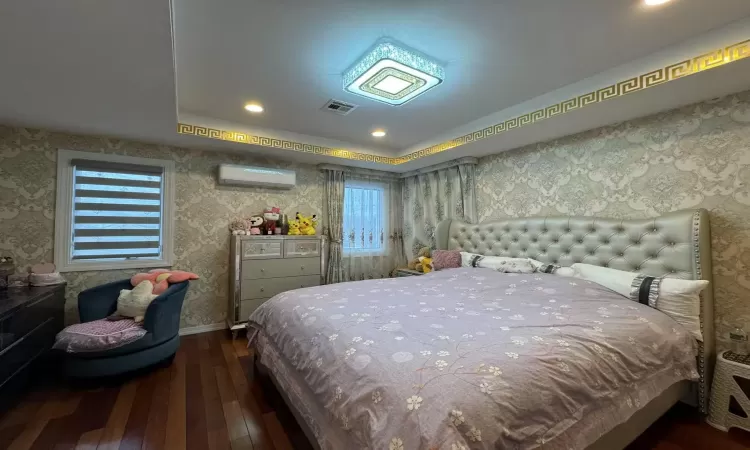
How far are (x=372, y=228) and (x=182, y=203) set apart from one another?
253cm

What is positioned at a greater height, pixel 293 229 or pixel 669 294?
pixel 293 229

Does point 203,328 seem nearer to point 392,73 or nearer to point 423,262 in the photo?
point 423,262

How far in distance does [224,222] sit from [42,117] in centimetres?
169

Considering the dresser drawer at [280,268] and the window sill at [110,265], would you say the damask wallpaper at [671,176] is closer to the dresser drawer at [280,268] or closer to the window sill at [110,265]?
the dresser drawer at [280,268]

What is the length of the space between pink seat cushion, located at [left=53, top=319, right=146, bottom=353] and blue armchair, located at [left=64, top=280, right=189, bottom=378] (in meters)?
0.05

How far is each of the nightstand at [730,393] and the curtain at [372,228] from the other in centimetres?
345

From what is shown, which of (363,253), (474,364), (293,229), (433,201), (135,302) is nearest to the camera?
(474,364)

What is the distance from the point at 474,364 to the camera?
111 cm

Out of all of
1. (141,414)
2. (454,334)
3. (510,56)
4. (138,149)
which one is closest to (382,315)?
(454,334)

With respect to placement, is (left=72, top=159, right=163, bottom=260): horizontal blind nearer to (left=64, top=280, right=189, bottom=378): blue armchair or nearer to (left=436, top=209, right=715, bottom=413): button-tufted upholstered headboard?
(left=64, top=280, right=189, bottom=378): blue armchair

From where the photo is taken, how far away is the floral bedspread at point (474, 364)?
3.16 ft

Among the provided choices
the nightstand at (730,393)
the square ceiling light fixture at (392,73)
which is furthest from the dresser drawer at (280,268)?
the nightstand at (730,393)

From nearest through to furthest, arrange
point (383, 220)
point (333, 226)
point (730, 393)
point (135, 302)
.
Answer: point (730, 393), point (135, 302), point (333, 226), point (383, 220)

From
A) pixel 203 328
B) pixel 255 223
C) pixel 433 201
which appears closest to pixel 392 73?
pixel 255 223
